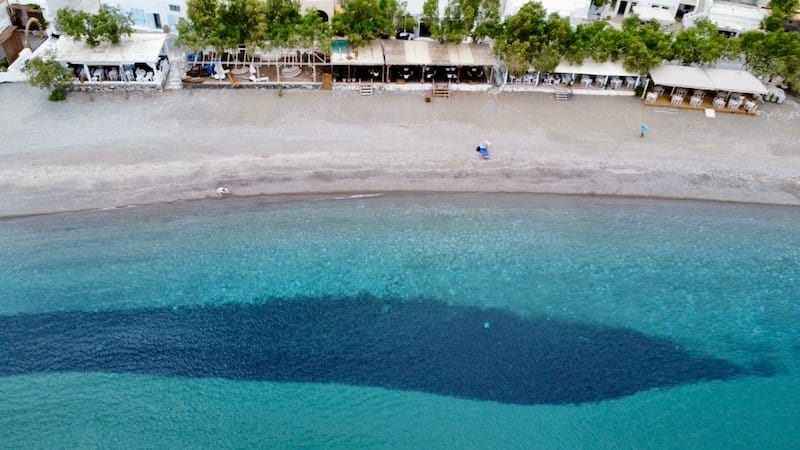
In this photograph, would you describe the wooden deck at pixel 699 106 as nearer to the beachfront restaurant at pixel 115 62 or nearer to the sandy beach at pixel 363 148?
the sandy beach at pixel 363 148

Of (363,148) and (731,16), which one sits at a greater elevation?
(731,16)

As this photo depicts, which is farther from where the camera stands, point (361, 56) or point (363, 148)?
point (361, 56)

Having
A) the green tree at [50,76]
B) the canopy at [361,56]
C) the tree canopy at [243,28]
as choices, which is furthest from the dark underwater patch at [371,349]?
the tree canopy at [243,28]

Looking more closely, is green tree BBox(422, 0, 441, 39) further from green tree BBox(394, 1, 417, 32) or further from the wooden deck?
the wooden deck

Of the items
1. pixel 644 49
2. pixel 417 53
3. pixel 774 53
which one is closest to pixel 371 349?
pixel 417 53

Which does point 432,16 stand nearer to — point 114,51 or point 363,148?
point 363,148

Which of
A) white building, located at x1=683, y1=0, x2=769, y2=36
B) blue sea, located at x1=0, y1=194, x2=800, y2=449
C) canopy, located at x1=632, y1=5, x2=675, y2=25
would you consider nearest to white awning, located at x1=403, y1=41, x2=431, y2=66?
blue sea, located at x1=0, y1=194, x2=800, y2=449

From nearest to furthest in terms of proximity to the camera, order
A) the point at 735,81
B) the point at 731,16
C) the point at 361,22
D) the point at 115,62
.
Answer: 1. the point at 115,62
2. the point at 361,22
3. the point at 735,81
4. the point at 731,16
